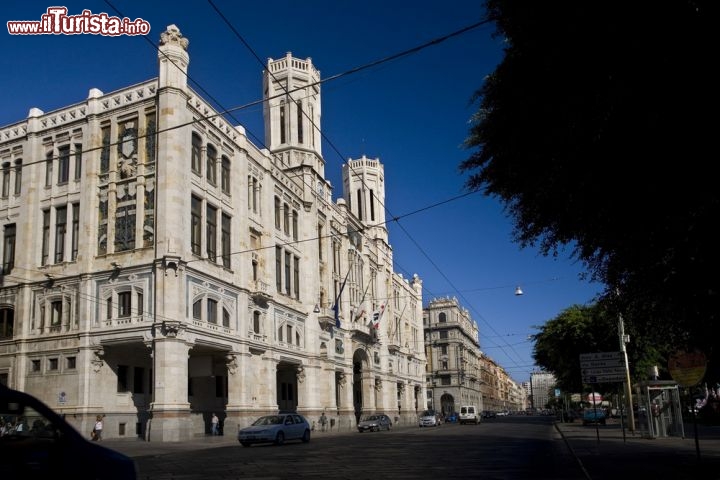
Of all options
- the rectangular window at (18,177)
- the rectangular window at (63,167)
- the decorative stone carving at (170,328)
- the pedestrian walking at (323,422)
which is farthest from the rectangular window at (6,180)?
the pedestrian walking at (323,422)

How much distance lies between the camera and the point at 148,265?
110 ft

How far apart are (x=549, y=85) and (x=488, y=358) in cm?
17197

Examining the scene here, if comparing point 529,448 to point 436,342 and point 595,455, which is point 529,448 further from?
point 436,342

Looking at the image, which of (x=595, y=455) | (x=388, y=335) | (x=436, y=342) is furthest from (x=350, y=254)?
(x=436, y=342)

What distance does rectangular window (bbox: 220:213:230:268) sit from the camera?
38928mm

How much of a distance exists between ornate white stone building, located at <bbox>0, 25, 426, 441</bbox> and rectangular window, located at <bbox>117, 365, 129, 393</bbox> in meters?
0.11

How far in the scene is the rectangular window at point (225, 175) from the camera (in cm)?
4013

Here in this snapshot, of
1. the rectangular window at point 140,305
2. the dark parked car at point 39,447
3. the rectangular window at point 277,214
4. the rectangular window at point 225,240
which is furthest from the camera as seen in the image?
the rectangular window at point 277,214

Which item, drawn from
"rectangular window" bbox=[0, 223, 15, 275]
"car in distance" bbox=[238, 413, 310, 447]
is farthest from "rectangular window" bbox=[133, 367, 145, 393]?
"car in distance" bbox=[238, 413, 310, 447]

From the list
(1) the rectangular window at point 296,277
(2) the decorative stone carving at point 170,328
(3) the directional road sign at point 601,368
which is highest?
(1) the rectangular window at point 296,277

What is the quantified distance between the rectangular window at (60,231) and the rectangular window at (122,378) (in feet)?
22.5

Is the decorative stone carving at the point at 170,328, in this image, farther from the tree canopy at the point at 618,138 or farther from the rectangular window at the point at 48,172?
the tree canopy at the point at 618,138

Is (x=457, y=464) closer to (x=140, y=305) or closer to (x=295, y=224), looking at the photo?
(x=140, y=305)

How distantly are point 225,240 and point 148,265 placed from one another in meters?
6.61
